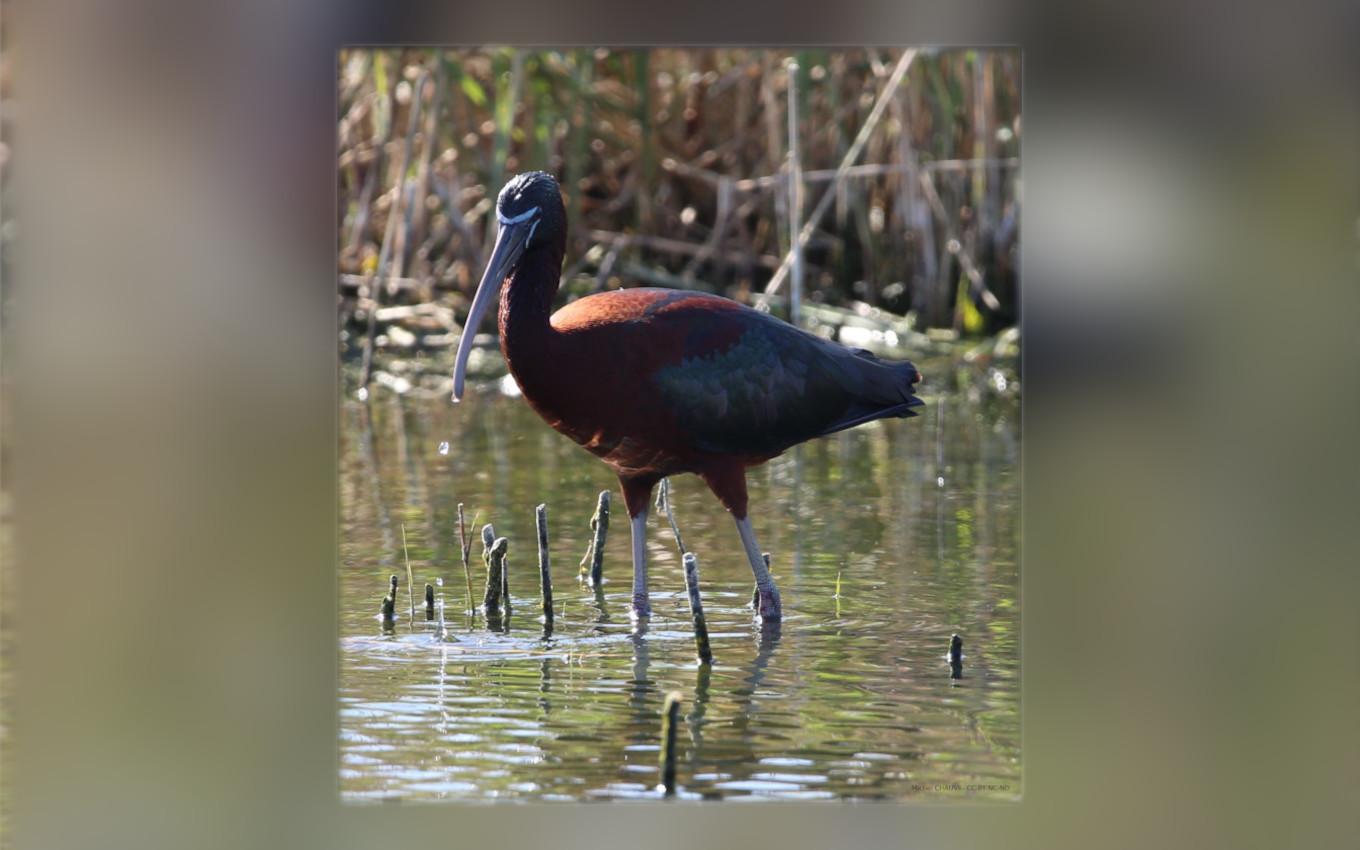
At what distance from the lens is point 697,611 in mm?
5238

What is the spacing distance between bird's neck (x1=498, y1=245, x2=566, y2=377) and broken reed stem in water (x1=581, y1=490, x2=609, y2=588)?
1.12m

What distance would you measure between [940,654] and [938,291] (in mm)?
6222

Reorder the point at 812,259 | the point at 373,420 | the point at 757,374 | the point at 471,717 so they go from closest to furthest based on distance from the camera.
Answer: the point at 471,717 → the point at 757,374 → the point at 373,420 → the point at 812,259

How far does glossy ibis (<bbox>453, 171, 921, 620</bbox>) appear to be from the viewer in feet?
18.0

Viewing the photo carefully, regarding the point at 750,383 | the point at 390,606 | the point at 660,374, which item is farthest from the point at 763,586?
the point at 390,606

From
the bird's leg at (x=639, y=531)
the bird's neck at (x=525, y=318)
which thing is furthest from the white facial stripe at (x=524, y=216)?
the bird's leg at (x=639, y=531)

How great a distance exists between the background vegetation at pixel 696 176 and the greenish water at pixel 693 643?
2100 mm

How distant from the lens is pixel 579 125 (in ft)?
36.0

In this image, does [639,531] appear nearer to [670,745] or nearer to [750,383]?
[750,383]

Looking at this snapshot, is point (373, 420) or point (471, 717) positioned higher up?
point (373, 420)
